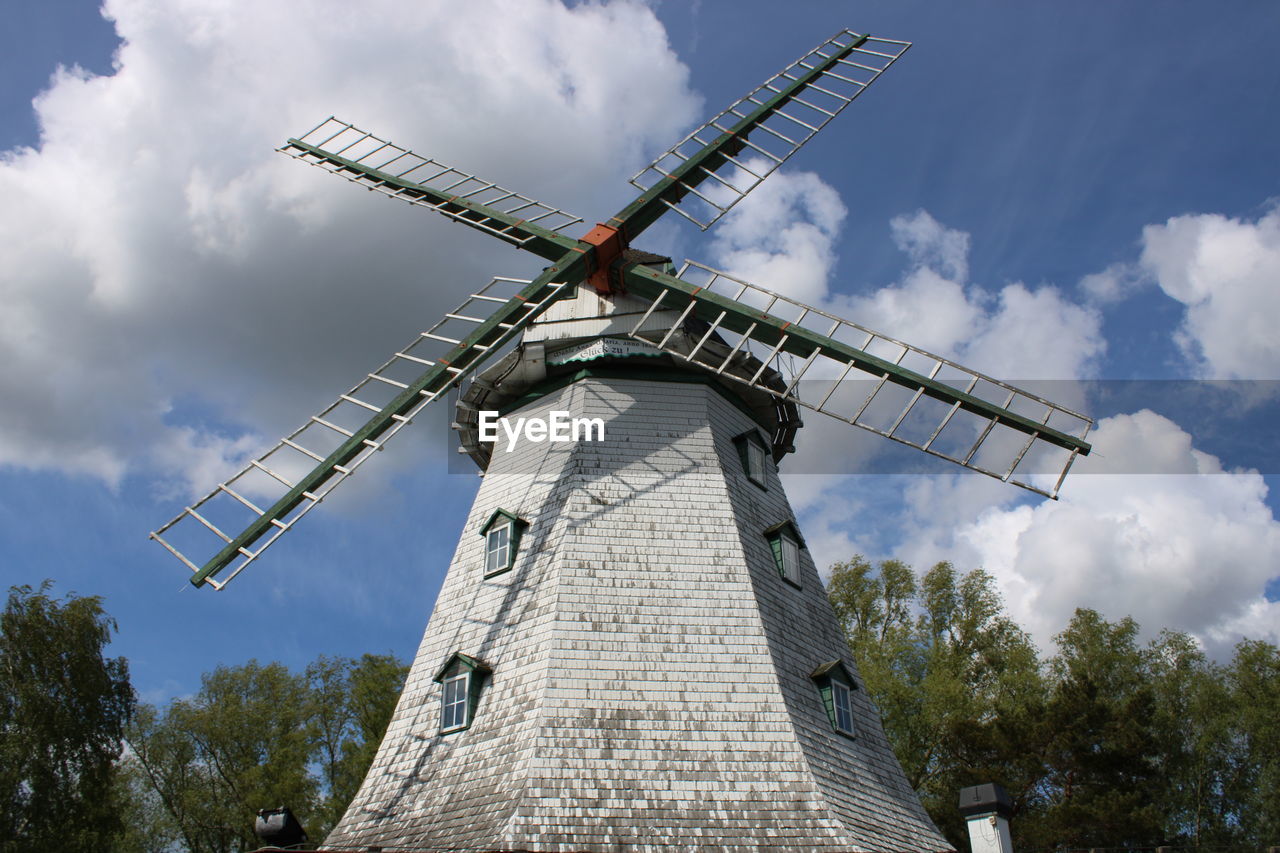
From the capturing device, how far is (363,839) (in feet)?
36.4

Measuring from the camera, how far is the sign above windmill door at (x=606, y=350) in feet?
44.9

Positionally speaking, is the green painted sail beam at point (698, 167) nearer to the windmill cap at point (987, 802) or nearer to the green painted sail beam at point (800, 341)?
the green painted sail beam at point (800, 341)

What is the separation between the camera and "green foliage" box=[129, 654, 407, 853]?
24672mm

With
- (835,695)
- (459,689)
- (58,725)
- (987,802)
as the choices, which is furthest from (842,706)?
(58,725)

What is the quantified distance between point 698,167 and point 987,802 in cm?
1060

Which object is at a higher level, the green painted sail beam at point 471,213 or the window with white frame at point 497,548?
the green painted sail beam at point 471,213

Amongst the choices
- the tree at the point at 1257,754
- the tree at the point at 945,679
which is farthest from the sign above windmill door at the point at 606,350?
the tree at the point at 1257,754

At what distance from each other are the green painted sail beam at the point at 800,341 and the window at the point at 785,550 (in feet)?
7.92

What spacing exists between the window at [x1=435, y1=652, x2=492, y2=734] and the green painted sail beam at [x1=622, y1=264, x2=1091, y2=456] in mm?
5793

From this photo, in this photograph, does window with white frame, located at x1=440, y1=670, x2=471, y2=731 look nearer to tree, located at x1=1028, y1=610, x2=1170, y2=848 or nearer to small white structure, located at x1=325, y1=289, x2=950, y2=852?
small white structure, located at x1=325, y1=289, x2=950, y2=852

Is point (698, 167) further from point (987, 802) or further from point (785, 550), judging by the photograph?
point (987, 802)

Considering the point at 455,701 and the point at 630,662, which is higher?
the point at 630,662

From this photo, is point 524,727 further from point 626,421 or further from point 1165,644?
point 1165,644

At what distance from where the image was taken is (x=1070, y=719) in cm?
2009
